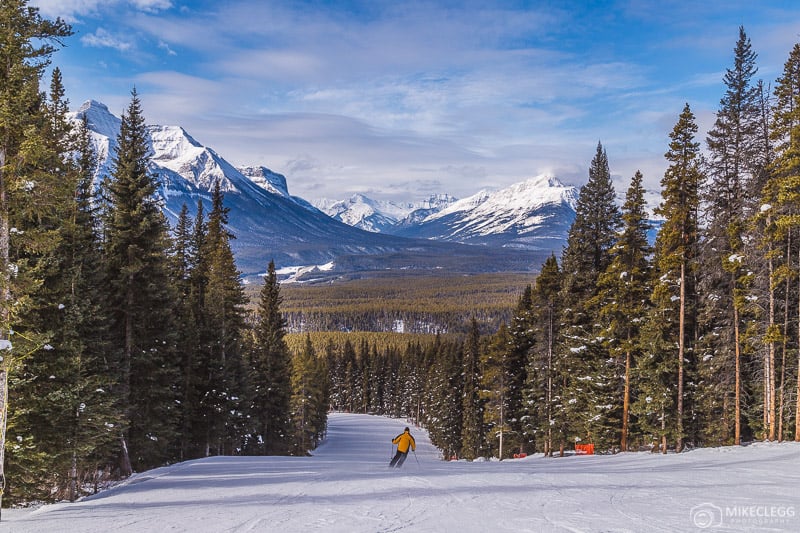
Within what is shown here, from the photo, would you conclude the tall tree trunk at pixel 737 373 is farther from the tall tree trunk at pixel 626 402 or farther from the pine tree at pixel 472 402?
the pine tree at pixel 472 402

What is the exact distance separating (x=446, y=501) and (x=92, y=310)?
43.3ft

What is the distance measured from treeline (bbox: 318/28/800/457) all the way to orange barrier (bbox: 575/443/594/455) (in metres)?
0.88

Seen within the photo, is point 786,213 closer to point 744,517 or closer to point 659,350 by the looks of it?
point 659,350

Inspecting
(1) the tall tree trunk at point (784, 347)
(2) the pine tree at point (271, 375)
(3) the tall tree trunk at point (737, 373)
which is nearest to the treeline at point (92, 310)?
(2) the pine tree at point (271, 375)

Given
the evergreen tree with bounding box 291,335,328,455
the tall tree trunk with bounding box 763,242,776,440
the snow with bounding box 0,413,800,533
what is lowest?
the evergreen tree with bounding box 291,335,328,455

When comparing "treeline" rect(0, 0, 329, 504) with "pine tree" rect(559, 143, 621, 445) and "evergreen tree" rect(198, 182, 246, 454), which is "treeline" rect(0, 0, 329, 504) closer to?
"evergreen tree" rect(198, 182, 246, 454)

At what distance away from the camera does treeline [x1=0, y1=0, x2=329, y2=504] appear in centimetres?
1389

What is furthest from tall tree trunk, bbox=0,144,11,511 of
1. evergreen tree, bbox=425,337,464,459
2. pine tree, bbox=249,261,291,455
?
evergreen tree, bbox=425,337,464,459

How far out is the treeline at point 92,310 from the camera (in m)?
13.9

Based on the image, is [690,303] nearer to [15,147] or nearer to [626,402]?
[626,402]

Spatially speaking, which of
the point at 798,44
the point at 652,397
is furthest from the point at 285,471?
the point at 798,44

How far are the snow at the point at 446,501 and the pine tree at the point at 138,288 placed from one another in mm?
5039

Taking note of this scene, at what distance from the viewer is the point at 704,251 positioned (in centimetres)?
2867

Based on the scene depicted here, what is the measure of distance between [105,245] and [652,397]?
2579 centimetres
